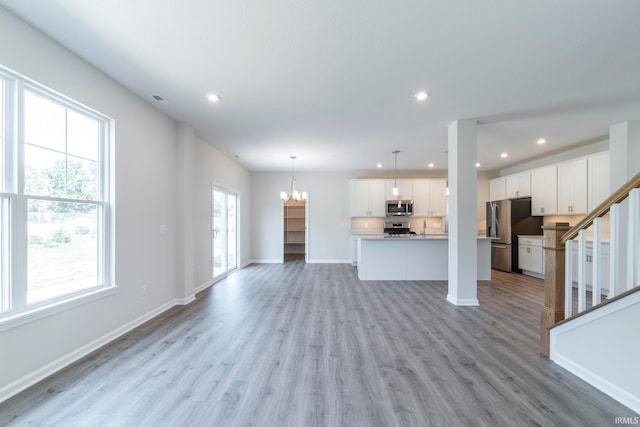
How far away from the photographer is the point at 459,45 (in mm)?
2264

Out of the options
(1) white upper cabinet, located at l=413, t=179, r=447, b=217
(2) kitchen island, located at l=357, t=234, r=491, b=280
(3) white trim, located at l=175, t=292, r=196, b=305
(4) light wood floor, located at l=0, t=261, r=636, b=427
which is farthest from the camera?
(1) white upper cabinet, located at l=413, t=179, r=447, b=217

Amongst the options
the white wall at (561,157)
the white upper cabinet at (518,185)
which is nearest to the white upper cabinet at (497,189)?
the white upper cabinet at (518,185)

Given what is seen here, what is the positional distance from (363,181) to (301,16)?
5.94m

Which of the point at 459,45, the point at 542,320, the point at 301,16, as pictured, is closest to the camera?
the point at 301,16

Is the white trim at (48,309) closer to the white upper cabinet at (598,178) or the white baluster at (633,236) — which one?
the white baluster at (633,236)

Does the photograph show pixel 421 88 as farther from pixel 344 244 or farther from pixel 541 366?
pixel 344 244

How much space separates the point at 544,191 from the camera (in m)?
5.91

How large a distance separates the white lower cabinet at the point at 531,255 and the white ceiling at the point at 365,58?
257cm

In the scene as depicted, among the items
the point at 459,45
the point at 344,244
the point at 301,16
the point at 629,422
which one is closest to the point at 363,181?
the point at 344,244

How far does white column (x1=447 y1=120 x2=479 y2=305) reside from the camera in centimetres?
393

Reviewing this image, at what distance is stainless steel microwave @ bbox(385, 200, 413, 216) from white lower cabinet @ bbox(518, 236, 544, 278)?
261 cm

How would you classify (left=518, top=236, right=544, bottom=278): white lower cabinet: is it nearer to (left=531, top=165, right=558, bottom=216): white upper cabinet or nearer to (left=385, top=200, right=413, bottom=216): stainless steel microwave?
(left=531, top=165, right=558, bottom=216): white upper cabinet

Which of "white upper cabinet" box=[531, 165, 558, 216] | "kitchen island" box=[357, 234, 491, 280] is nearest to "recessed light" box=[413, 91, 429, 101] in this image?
"kitchen island" box=[357, 234, 491, 280]

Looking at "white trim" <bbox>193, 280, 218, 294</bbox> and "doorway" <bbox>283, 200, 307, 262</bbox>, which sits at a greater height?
"doorway" <bbox>283, 200, 307, 262</bbox>
